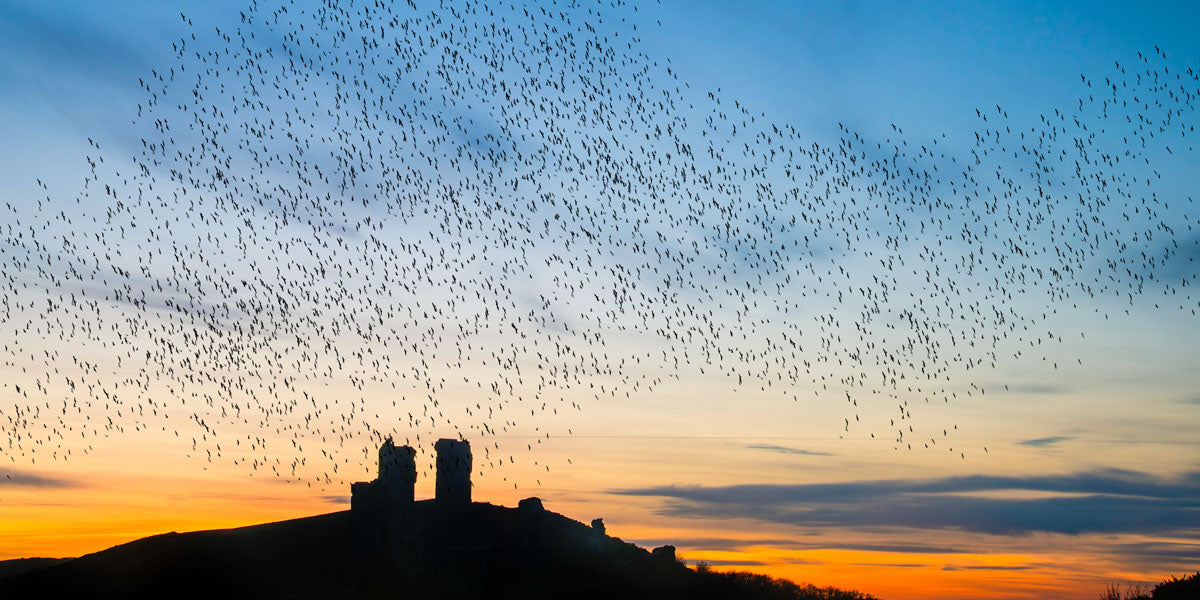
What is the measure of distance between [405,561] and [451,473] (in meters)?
7.30

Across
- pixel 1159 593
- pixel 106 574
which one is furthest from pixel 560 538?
pixel 1159 593

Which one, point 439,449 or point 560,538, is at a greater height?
point 439,449

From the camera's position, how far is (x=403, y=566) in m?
55.4

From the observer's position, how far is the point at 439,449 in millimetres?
61688

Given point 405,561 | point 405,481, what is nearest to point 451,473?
point 405,481

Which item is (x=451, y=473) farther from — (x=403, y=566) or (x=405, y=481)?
(x=403, y=566)

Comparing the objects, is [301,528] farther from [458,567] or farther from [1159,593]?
[1159,593]

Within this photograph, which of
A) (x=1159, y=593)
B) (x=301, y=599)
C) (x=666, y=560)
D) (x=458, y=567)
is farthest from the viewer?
(x=666, y=560)

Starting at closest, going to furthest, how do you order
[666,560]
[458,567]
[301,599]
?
[301,599] < [458,567] < [666,560]

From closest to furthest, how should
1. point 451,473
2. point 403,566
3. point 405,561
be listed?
point 403,566
point 405,561
point 451,473

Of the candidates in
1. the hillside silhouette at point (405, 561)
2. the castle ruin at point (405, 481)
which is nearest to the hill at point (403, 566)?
the hillside silhouette at point (405, 561)

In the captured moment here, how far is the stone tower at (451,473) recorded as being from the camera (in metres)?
61.7

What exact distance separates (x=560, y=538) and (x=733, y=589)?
11.2 m

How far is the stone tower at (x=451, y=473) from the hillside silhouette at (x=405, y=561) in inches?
2.4
